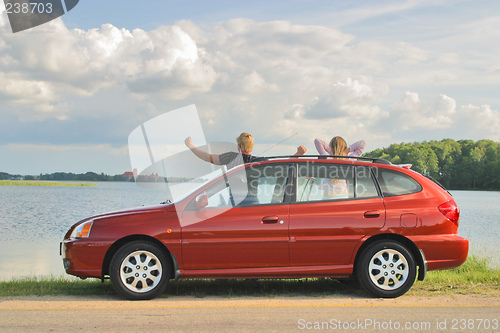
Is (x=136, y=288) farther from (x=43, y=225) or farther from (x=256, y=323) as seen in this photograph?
(x=43, y=225)

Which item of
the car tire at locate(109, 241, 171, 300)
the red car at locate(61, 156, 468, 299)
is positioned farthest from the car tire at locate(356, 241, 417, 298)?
the car tire at locate(109, 241, 171, 300)

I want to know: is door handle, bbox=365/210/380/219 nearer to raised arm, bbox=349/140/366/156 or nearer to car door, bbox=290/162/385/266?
car door, bbox=290/162/385/266

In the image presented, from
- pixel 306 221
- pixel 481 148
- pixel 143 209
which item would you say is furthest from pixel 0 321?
pixel 481 148

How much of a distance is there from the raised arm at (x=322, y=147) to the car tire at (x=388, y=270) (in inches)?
94.6

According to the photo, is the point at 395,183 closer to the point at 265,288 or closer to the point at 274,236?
the point at 274,236

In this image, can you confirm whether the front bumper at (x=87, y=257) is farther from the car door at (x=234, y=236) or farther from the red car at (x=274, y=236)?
the car door at (x=234, y=236)

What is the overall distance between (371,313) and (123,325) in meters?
2.77

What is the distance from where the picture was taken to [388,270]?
6531 mm

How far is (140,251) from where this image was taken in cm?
638

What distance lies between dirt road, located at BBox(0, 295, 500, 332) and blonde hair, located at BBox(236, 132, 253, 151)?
2.32m

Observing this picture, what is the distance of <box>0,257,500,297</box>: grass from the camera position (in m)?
6.86

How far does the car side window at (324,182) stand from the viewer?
6.71 m

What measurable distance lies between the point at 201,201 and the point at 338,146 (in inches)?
114

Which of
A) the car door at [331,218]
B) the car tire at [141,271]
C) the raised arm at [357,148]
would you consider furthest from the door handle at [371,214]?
the car tire at [141,271]
